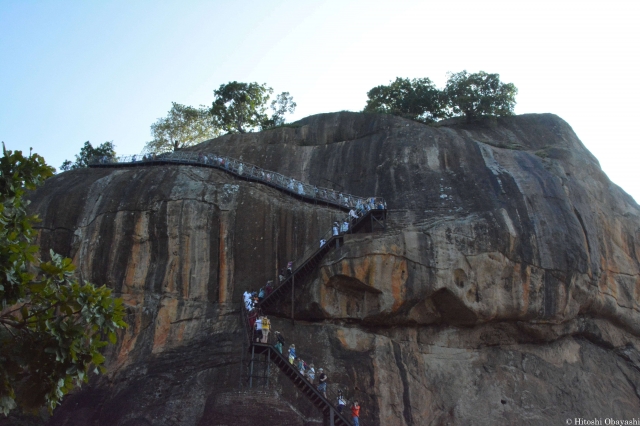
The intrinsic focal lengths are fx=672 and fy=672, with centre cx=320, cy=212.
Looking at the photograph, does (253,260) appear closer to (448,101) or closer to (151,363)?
(151,363)

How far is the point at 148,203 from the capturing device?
103 ft

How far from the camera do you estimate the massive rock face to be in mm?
27125

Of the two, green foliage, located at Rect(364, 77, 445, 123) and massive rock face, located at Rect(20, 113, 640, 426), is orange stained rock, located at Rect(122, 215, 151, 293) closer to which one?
massive rock face, located at Rect(20, 113, 640, 426)

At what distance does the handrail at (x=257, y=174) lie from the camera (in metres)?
32.8

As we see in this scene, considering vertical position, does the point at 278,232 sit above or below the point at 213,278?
above

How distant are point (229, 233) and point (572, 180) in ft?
58.9

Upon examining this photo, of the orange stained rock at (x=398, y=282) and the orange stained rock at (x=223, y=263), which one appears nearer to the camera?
the orange stained rock at (x=398, y=282)

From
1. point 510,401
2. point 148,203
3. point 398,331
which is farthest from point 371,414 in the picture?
point 148,203

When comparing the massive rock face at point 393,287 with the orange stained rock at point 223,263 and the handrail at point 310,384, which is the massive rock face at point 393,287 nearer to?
the orange stained rock at point 223,263

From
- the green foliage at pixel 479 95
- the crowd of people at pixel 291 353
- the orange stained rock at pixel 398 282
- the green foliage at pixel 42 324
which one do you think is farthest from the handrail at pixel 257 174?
the green foliage at pixel 42 324

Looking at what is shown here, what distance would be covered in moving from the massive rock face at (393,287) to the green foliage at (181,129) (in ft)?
54.1

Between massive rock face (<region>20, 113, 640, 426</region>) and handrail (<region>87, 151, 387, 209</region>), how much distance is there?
0.93m

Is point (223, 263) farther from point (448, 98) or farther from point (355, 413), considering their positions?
point (448, 98)

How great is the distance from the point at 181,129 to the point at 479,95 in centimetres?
2249
